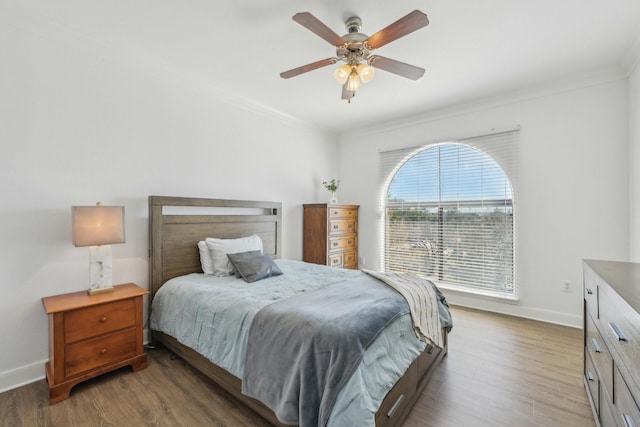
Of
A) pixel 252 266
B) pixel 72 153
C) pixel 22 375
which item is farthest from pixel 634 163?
pixel 22 375

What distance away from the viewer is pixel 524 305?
340 cm

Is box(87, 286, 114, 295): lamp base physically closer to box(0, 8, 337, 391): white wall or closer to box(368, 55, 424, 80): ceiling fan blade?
box(0, 8, 337, 391): white wall

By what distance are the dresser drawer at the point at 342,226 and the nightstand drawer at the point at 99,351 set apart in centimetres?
266

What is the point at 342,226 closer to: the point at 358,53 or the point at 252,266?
the point at 252,266

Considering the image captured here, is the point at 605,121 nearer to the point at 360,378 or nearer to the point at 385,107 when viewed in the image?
the point at 385,107

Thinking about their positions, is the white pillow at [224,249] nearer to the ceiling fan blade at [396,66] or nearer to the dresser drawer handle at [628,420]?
the ceiling fan blade at [396,66]

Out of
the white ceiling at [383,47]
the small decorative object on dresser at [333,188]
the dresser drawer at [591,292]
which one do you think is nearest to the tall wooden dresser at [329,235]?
the small decorative object on dresser at [333,188]

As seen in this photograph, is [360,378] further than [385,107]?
No

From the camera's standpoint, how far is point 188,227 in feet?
9.77

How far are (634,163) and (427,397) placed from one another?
2.88m

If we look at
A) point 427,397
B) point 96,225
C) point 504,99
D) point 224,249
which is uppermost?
point 504,99

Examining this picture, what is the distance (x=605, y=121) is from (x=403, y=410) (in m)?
3.42

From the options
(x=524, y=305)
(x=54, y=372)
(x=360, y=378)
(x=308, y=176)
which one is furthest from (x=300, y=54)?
(x=524, y=305)

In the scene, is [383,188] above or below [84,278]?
above
